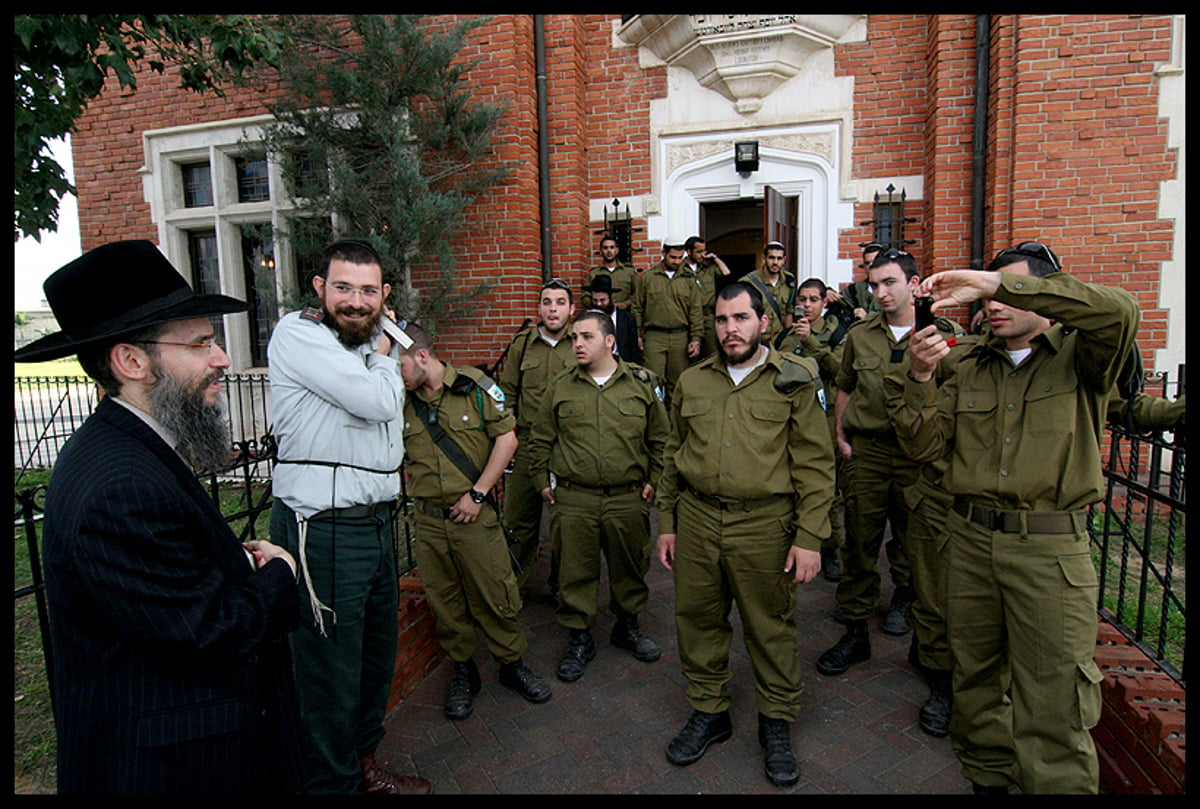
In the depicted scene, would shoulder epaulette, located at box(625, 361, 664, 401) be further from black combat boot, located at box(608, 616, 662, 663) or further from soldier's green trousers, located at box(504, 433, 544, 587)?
black combat boot, located at box(608, 616, 662, 663)

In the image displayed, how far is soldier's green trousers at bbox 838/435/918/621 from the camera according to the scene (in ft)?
12.5

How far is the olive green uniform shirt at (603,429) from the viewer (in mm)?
3814

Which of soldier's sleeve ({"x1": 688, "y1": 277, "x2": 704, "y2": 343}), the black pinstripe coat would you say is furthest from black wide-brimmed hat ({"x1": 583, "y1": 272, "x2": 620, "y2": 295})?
the black pinstripe coat

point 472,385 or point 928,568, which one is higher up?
point 472,385

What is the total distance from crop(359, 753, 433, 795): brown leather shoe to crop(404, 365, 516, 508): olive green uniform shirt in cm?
118

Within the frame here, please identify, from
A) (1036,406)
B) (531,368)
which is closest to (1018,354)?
(1036,406)

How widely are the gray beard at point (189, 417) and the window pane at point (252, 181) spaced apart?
8098 mm

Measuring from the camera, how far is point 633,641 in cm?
392

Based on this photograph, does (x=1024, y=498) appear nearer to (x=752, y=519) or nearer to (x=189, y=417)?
(x=752, y=519)

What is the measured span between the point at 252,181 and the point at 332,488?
312 inches

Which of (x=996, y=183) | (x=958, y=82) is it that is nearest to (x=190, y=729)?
(x=996, y=183)

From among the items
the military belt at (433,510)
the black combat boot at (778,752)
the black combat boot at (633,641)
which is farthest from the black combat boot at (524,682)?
the black combat boot at (778,752)

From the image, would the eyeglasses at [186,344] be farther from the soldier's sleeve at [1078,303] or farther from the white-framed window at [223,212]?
the white-framed window at [223,212]

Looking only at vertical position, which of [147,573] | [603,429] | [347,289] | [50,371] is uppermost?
[347,289]
